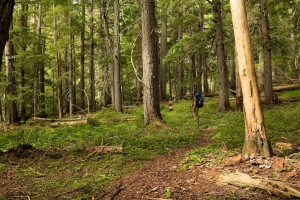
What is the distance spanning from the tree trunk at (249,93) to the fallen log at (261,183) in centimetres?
94

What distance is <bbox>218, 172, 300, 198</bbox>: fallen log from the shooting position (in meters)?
3.31

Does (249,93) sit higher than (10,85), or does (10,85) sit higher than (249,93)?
(10,85)

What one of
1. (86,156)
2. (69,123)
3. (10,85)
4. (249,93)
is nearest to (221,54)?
(69,123)

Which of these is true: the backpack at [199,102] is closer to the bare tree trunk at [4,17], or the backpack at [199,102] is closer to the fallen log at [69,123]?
the fallen log at [69,123]

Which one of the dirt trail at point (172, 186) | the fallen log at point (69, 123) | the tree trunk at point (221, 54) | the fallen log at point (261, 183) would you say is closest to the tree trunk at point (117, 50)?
the fallen log at point (69, 123)

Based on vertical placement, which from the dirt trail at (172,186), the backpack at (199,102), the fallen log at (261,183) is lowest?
Result: the dirt trail at (172,186)

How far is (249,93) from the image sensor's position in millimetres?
4703

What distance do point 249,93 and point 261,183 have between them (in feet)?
5.76

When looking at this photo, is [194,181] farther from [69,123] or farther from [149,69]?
[69,123]

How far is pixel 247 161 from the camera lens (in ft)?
15.0

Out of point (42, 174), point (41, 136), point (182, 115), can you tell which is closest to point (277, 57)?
point (182, 115)

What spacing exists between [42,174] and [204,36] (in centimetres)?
1220

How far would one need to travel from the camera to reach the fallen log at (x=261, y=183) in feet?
10.9

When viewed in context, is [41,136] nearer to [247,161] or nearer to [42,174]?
[42,174]
